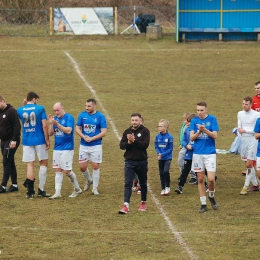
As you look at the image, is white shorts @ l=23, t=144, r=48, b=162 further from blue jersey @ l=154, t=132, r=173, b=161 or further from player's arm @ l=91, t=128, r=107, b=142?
blue jersey @ l=154, t=132, r=173, b=161

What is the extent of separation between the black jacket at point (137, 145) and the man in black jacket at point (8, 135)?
2758 millimetres

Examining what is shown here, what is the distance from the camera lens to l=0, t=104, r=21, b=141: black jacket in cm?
1636

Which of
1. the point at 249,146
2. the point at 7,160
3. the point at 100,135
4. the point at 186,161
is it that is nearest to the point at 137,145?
the point at 100,135

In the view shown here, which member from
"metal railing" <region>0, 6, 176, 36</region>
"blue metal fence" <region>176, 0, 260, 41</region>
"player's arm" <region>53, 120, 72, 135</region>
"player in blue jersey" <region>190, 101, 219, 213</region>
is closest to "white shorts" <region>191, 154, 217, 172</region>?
"player in blue jersey" <region>190, 101, 219, 213</region>

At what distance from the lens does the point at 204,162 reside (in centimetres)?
1491

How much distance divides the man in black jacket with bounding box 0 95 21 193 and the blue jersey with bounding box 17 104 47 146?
36 centimetres

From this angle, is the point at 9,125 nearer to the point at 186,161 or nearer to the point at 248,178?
the point at 186,161

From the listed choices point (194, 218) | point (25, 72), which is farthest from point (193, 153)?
point (25, 72)

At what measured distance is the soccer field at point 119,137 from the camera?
1287cm

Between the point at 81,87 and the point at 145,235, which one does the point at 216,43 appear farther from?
the point at 145,235

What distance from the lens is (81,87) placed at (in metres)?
30.2

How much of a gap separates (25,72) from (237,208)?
18983mm

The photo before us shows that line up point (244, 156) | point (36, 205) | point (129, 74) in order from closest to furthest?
point (36, 205) → point (244, 156) → point (129, 74)

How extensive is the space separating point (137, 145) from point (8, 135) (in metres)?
3.34
